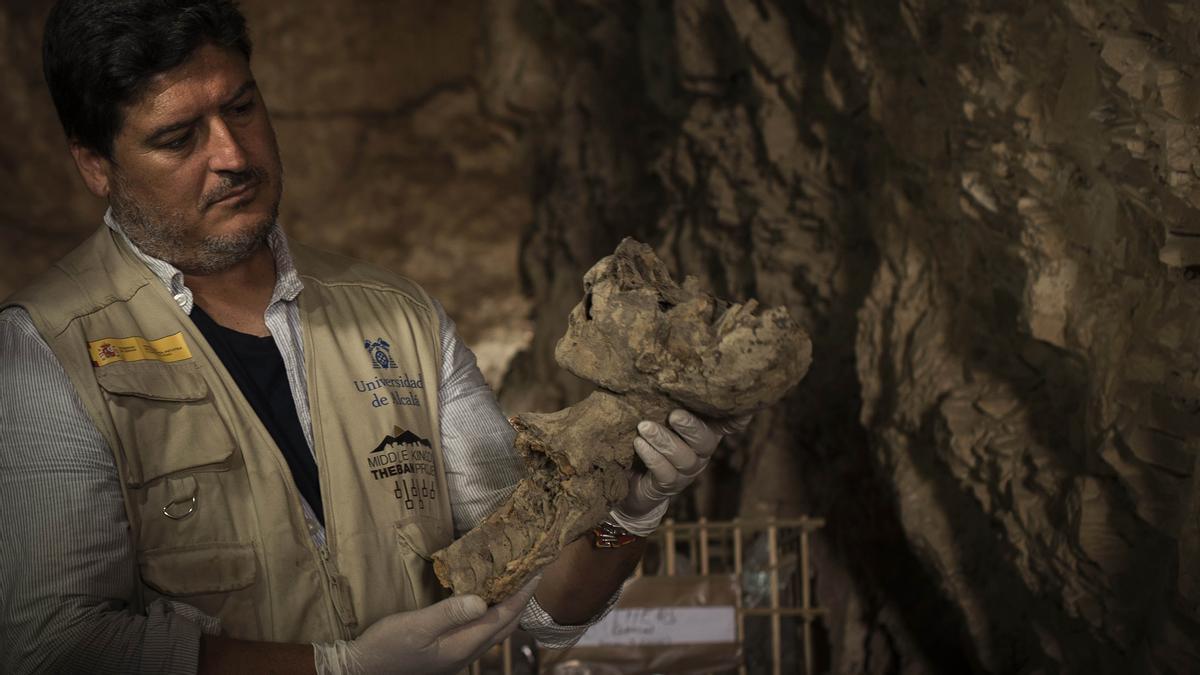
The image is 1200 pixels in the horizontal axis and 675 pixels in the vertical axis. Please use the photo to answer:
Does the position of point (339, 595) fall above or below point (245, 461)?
below

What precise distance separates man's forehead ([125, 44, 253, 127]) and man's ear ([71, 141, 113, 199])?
0.37 feet

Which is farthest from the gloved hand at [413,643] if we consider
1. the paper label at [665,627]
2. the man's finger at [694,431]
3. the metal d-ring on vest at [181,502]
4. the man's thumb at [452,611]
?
the paper label at [665,627]

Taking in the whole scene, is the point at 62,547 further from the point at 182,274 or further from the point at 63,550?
the point at 182,274

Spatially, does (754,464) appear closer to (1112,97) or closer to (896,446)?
(896,446)

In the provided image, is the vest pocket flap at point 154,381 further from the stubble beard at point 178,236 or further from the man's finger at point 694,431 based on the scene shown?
the man's finger at point 694,431

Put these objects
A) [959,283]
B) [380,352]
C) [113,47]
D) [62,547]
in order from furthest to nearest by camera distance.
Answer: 1. [959,283]
2. [380,352]
3. [113,47]
4. [62,547]

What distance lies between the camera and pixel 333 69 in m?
4.43

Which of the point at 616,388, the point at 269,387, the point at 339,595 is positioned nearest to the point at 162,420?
the point at 269,387

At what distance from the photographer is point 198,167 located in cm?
166

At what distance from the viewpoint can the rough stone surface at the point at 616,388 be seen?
1.49 m

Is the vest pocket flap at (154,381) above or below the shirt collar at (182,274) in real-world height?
below

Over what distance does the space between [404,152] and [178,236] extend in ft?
9.27

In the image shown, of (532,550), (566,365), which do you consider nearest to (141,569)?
(532,550)

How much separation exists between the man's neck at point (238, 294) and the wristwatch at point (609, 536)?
55 centimetres
